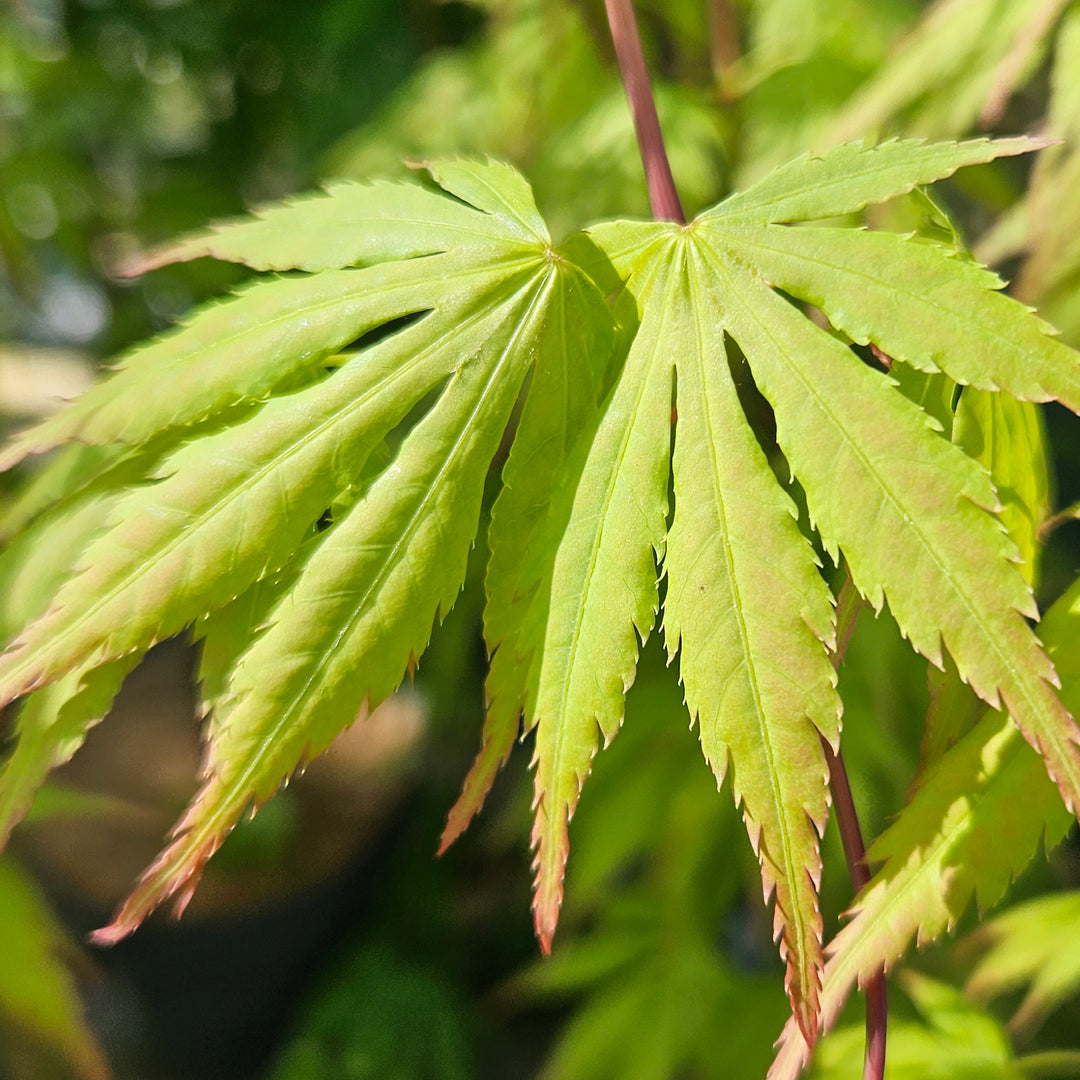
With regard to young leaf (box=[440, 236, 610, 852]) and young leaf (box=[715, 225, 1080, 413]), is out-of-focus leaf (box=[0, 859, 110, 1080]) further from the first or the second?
young leaf (box=[715, 225, 1080, 413])

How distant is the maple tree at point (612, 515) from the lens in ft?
1.22

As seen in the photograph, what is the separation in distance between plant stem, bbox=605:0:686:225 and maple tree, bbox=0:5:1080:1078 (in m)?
0.02

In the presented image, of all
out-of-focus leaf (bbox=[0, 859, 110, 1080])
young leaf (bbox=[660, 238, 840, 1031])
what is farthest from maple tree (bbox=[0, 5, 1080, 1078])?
out-of-focus leaf (bbox=[0, 859, 110, 1080])

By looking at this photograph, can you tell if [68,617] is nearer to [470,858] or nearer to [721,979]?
[721,979]

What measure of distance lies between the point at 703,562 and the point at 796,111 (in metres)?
0.72

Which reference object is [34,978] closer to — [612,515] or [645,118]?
[612,515]

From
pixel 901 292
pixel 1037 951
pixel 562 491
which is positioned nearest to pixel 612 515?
pixel 562 491

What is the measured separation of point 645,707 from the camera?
108 cm

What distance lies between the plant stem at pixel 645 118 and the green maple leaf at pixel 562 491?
0.08 ft

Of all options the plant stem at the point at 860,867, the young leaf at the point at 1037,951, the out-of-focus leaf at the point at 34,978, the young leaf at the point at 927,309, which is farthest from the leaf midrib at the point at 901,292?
the out-of-focus leaf at the point at 34,978

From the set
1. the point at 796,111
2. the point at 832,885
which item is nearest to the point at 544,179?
the point at 796,111

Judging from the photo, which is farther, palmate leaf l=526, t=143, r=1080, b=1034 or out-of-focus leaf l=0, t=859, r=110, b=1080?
out-of-focus leaf l=0, t=859, r=110, b=1080

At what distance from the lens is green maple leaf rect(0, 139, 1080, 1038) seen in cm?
37

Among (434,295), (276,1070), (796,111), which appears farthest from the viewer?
(276,1070)
